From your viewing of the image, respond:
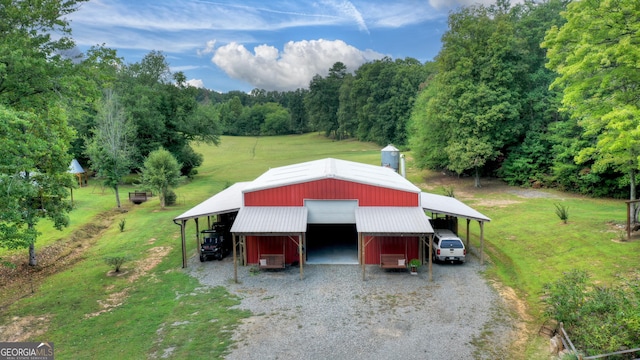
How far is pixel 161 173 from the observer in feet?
102

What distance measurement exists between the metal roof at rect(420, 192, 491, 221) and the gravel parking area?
2355mm

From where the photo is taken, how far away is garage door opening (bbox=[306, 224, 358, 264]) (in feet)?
64.5

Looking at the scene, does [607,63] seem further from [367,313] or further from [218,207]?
[218,207]

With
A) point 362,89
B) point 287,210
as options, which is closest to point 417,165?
point 287,210

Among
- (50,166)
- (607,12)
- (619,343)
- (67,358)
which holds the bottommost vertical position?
(67,358)

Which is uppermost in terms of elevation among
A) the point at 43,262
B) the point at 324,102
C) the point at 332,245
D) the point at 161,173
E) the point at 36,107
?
the point at 324,102

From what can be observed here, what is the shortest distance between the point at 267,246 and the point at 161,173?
15.8 m

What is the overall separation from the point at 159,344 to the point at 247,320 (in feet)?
9.12

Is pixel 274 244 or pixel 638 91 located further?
pixel 274 244

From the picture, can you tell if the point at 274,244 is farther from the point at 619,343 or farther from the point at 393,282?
the point at 619,343

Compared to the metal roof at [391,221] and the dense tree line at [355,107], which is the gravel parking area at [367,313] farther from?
the dense tree line at [355,107]

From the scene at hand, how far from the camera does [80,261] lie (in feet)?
67.6

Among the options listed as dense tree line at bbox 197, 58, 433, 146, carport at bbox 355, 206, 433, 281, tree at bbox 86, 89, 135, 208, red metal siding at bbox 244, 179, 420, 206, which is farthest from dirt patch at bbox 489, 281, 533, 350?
dense tree line at bbox 197, 58, 433, 146

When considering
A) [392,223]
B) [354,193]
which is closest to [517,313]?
[392,223]
